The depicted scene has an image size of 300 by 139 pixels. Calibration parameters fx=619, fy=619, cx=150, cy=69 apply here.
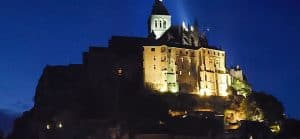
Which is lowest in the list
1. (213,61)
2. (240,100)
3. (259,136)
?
(259,136)

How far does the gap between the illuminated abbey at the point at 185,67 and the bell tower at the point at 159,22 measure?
12.9 ft

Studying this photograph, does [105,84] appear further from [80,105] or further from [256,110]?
[256,110]

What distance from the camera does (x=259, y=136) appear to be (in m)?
70.3

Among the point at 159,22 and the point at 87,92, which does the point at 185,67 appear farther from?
the point at 87,92

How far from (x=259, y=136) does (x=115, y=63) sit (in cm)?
2109

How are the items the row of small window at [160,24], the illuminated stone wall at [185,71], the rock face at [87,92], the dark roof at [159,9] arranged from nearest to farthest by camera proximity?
the rock face at [87,92], the illuminated stone wall at [185,71], the row of small window at [160,24], the dark roof at [159,9]

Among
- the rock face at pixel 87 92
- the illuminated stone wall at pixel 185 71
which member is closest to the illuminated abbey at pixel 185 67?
the illuminated stone wall at pixel 185 71

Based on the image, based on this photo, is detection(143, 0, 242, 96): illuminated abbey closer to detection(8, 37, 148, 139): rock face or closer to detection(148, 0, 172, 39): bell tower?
detection(8, 37, 148, 139): rock face

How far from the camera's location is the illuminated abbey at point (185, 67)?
80.8m

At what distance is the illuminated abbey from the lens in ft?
265

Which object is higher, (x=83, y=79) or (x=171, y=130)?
(x=83, y=79)

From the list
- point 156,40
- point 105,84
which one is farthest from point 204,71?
point 105,84

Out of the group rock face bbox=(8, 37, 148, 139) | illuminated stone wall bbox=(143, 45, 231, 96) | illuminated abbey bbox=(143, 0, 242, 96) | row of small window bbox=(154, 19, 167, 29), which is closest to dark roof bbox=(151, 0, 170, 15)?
row of small window bbox=(154, 19, 167, 29)

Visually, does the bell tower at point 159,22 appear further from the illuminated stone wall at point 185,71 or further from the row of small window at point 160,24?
the illuminated stone wall at point 185,71
